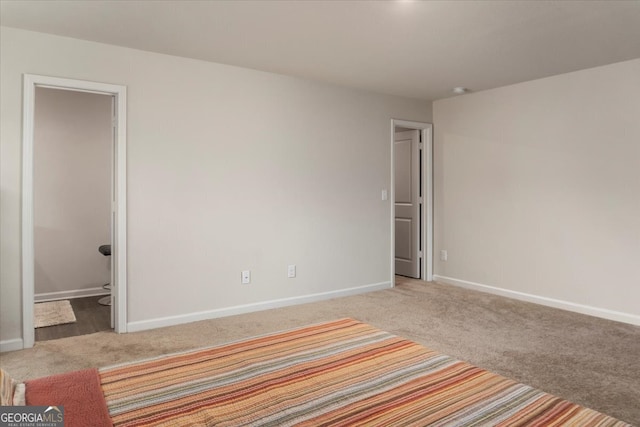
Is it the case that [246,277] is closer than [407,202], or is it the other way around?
[246,277]

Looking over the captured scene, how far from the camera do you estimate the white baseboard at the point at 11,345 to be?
10.1 ft

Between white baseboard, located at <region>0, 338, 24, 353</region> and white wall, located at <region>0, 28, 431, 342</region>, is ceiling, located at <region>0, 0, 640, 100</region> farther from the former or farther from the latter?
white baseboard, located at <region>0, 338, 24, 353</region>

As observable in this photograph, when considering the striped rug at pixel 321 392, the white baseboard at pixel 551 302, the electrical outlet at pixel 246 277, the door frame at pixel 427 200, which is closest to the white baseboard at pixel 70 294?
the electrical outlet at pixel 246 277

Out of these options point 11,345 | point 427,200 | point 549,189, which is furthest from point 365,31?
point 11,345

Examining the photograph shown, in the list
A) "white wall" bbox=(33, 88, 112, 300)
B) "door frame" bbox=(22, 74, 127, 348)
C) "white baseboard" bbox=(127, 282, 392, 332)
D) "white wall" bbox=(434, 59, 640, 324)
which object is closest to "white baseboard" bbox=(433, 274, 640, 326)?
"white wall" bbox=(434, 59, 640, 324)

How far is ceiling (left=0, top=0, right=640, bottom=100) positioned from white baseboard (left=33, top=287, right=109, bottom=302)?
2988 mm

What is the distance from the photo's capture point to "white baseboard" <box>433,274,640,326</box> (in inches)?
150

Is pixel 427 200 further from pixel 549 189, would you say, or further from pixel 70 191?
pixel 70 191

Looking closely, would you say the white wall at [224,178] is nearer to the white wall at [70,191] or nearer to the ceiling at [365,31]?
A: the ceiling at [365,31]

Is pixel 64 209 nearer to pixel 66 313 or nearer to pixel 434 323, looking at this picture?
pixel 66 313

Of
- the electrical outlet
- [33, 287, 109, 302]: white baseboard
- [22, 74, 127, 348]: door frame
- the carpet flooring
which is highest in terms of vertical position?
[22, 74, 127, 348]: door frame

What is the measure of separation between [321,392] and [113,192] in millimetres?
2513

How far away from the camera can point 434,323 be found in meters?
3.76

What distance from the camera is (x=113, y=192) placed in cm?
354
